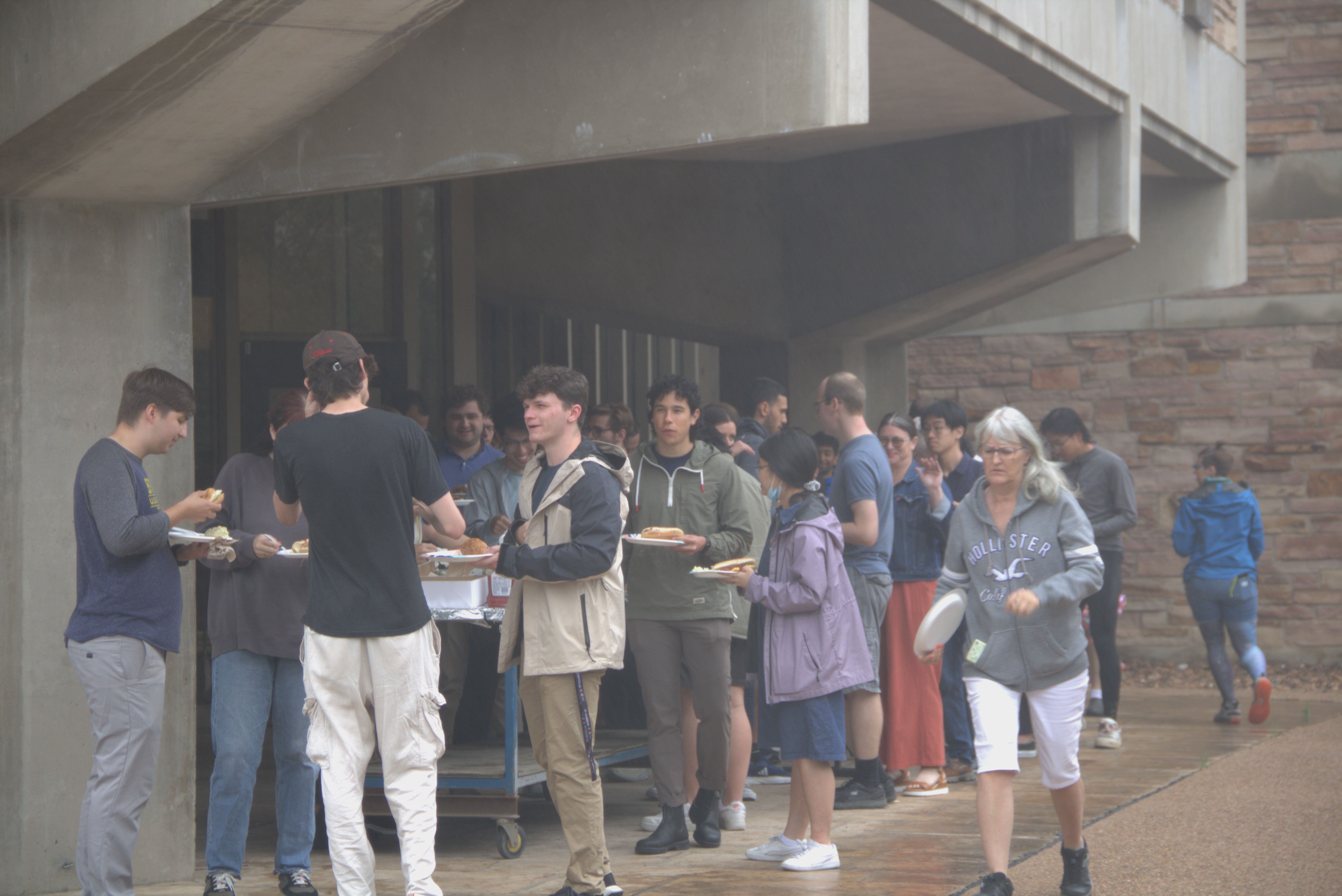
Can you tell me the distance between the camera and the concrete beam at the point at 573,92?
5.98 m

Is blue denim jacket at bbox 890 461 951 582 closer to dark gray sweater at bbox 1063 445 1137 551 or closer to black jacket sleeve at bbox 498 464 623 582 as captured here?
dark gray sweater at bbox 1063 445 1137 551

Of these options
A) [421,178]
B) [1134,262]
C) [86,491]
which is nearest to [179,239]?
[421,178]

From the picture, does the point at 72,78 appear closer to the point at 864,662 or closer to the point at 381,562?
the point at 381,562

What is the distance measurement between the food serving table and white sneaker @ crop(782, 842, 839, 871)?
0.94 metres

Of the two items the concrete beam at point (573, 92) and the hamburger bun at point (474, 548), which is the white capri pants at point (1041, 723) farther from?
the concrete beam at point (573, 92)

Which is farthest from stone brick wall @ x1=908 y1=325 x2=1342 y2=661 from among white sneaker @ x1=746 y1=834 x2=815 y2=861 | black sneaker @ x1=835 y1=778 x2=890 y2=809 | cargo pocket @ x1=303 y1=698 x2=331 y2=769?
cargo pocket @ x1=303 y1=698 x2=331 y2=769

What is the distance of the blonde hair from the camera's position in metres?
5.50

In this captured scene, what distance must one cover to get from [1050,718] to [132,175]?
3.91 metres

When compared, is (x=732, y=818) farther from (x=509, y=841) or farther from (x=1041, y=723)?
(x=1041, y=723)

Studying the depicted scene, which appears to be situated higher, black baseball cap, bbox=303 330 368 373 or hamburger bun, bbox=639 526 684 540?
black baseball cap, bbox=303 330 368 373

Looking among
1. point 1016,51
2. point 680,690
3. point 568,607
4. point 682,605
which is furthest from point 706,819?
point 1016,51

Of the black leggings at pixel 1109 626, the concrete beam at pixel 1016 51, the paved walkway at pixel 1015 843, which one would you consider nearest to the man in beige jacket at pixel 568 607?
the paved walkway at pixel 1015 843

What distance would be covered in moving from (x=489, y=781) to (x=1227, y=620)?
259 inches

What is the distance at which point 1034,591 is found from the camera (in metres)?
5.34
